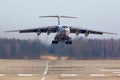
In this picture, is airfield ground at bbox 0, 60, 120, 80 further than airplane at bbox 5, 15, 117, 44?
No

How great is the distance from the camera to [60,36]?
179 feet

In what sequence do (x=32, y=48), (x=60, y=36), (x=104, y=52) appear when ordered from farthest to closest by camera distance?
(x=104, y=52) < (x=32, y=48) < (x=60, y=36)

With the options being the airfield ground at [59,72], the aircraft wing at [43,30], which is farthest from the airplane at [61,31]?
the airfield ground at [59,72]

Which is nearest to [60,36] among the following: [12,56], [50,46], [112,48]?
[50,46]

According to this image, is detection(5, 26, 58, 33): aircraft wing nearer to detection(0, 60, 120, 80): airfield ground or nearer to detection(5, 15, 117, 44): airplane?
detection(5, 15, 117, 44): airplane

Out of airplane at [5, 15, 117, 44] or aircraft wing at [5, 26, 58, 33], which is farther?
aircraft wing at [5, 26, 58, 33]

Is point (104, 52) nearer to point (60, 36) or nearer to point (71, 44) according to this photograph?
point (71, 44)

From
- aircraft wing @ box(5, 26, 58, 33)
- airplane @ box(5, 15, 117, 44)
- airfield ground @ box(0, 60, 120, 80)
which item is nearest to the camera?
airfield ground @ box(0, 60, 120, 80)

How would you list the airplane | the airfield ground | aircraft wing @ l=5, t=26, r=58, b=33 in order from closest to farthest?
the airfield ground → the airplane → aircraft wing @ l=5, t=26, r=58, b=33

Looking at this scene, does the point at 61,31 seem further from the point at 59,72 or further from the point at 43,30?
the point at 59,72

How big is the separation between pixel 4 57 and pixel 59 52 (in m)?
8.64

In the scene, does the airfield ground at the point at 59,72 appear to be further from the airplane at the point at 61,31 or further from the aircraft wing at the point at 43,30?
the aircraft wing at the point at 43,30

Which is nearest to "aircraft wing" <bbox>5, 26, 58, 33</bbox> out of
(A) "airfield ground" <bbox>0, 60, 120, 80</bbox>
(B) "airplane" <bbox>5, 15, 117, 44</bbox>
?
(B) "airplane" <bbox>5, 15, 117, 44</bbox>

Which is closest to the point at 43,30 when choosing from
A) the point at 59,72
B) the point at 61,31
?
the point at 61,31
